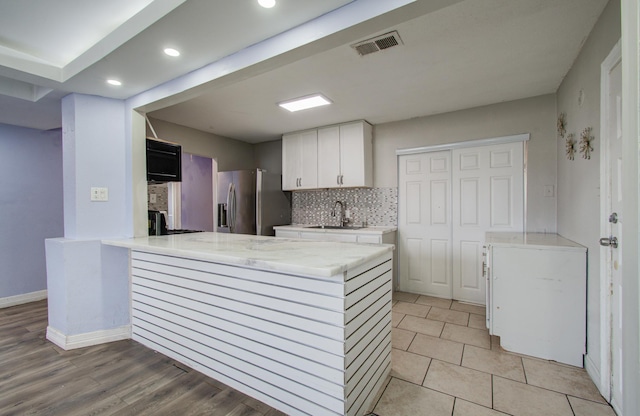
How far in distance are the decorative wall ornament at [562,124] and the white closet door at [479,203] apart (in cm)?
40

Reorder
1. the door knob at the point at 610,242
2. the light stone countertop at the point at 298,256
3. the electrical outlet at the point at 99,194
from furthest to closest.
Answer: the electrical outlet at the point at 99,194
the door knob at the point at 610,242
the light stone countertop at the point at 298,256

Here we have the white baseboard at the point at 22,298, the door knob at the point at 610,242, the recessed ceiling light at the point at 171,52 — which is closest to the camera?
the door knob at the point at 610,242

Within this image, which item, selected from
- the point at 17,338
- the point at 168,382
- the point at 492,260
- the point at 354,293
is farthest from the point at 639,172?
the point at 17,338

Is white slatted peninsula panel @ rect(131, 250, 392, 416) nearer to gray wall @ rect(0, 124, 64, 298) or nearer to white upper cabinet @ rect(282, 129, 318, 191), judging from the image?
white upper cabinet @ rect(282, 129, 318, 191)

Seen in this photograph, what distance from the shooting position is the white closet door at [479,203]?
129 inches

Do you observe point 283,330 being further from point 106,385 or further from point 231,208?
point 231,208

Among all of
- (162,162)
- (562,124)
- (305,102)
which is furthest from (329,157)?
(562,124)

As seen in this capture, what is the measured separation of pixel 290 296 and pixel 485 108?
3.27 metres

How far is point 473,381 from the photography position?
1938 millimetres

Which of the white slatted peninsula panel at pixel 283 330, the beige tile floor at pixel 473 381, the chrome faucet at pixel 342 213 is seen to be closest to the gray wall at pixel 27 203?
the white slatted peninsula panel at pixel 283 330

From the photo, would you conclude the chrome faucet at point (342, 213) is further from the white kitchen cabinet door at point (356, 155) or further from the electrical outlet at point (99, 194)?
the electrical outlet at point (99, 194)

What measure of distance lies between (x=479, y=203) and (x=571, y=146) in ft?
3.81

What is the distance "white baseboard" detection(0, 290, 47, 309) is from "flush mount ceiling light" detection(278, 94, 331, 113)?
13.3 feet

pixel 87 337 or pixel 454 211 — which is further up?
pixel 454 211
